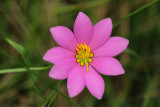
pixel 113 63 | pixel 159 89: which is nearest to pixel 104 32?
pixel 113 63

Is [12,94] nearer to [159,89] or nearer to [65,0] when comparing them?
[65,0]

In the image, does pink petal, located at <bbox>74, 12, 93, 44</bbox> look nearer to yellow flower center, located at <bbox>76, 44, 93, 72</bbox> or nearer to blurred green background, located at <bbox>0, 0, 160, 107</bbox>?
yellow flower center, located at <bbox>76, 44, 93, 72</bbox>

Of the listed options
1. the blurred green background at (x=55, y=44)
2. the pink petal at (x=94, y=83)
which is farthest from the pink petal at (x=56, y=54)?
the blurred green background at (x=55, y=44)

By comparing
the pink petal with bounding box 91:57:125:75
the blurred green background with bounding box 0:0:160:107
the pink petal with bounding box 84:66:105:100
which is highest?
the pink petal with bounding box 91:57:125:75

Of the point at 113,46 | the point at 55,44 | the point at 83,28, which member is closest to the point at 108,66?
the point at 113,46

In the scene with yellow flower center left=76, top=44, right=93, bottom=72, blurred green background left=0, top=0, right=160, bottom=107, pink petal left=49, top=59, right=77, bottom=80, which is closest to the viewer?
pink petal left=49, top=59, right=77, bottom=80

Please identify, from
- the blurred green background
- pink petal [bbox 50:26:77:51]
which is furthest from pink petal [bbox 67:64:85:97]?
the blurred green background

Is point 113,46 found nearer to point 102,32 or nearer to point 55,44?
point 102,32
